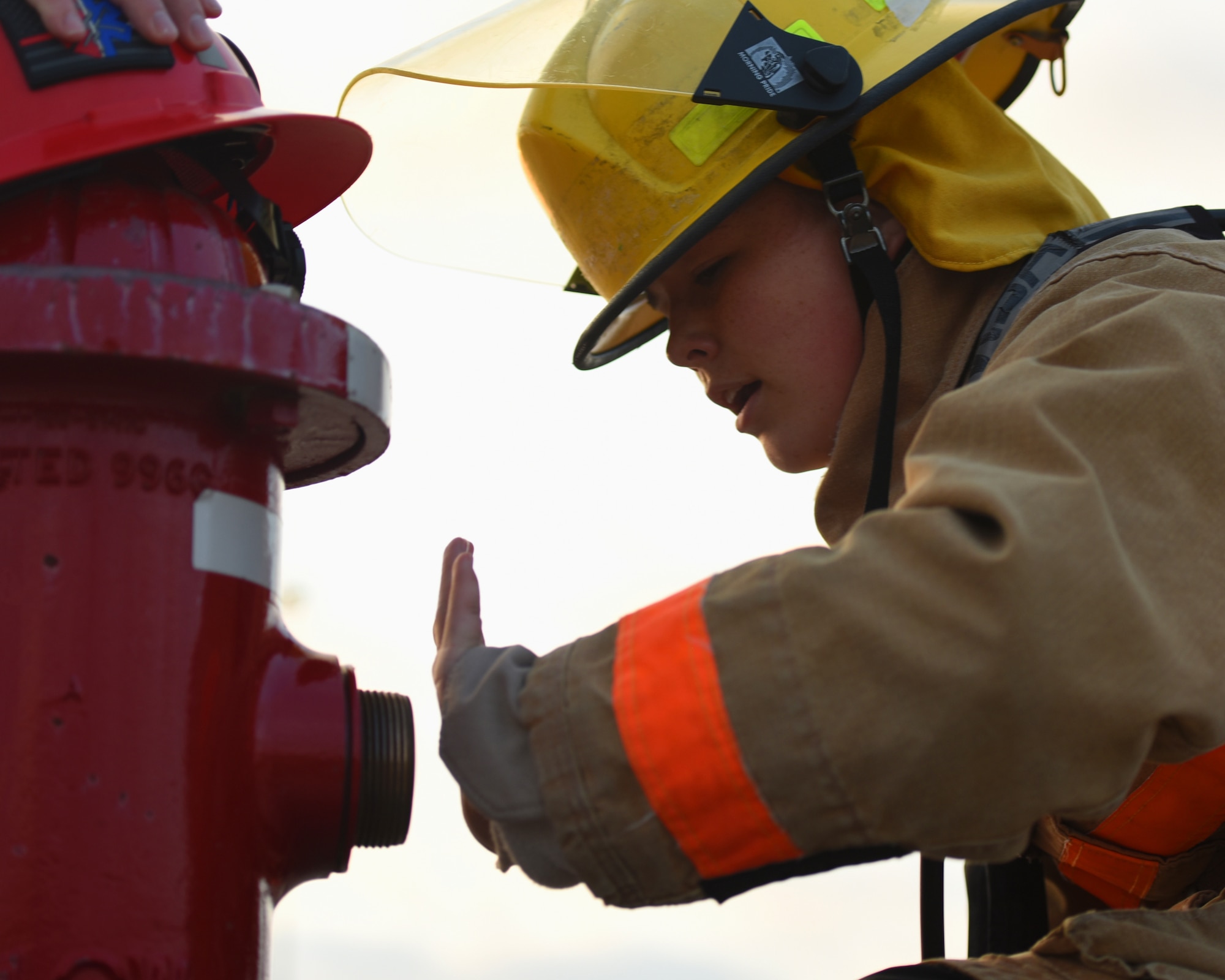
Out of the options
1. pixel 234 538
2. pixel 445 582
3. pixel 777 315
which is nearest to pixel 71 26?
pixel 234 538

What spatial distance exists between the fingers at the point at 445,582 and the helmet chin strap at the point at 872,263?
59 centimetres

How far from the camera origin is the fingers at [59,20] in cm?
123

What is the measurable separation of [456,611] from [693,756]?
402mm

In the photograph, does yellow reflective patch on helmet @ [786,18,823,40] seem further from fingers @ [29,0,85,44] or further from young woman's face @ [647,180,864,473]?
fingers @ [29,0,85,44]

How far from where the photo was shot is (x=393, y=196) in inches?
88.2

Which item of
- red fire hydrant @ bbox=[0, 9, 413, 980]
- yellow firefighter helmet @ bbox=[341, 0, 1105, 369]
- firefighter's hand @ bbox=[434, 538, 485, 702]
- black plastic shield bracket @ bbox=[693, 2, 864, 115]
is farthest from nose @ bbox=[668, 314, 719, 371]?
red fire hydrant @ bbox=[0, 9, 413, 980]

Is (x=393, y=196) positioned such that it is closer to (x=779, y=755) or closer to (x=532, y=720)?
(x=532, y=720)

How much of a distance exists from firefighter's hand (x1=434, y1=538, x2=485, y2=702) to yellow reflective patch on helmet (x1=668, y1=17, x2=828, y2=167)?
71 centimetres

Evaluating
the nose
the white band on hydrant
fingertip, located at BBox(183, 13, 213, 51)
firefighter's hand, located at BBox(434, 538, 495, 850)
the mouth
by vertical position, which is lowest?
firefighter's hand, located at BBox(434, 538, 495, 850)

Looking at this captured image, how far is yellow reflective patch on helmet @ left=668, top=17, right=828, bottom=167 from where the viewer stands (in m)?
1.82

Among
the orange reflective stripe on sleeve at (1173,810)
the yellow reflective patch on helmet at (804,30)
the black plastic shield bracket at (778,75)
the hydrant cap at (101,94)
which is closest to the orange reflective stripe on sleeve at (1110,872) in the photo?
the orange reflective stripe on sleeve at (1173,810)

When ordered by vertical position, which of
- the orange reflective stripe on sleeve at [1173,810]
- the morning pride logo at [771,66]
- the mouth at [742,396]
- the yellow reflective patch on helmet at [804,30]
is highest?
the yellow reflective patch on helmet at [804,30]

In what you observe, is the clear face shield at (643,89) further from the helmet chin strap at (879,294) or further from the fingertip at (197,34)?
the fingertip at (197,34)

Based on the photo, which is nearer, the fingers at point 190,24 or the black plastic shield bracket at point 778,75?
the fingers at point 190,24
